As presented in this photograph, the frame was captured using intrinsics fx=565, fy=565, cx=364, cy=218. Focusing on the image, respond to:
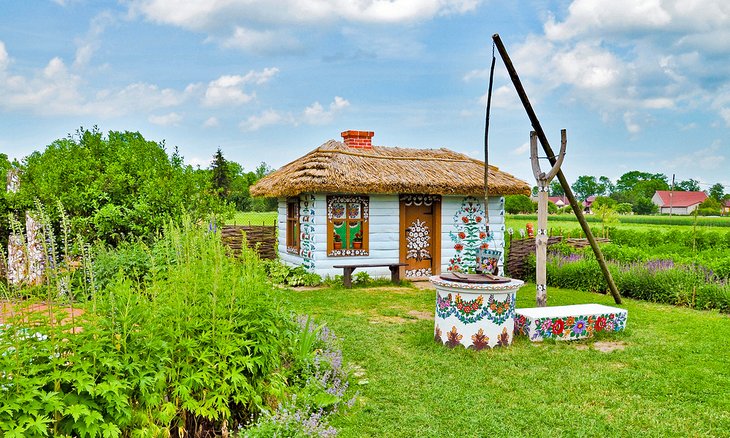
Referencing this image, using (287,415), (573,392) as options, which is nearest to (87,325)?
(287,415)

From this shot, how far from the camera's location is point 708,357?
22.0ft

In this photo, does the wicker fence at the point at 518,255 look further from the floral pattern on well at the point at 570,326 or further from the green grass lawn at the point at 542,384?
the floral pattern on well at the point at 570,326

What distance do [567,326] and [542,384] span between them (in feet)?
6.19

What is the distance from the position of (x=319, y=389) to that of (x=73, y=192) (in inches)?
222

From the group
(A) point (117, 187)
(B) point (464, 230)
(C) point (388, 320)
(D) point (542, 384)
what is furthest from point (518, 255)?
(A) point (117, 187)

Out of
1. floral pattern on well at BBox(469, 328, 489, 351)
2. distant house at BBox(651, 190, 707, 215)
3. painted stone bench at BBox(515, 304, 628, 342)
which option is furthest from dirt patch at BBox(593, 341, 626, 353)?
distant house at BBox(651, 190, 707, 215)

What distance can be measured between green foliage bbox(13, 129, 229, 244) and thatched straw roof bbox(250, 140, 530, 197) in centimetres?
331

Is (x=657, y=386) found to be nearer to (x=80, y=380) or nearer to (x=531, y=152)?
(x=531, y=152)

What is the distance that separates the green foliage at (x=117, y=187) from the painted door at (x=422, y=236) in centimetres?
547

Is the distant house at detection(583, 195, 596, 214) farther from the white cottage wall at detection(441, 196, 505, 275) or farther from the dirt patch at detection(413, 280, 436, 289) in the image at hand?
the dirt patch at detection(413, 280, 436, 289)

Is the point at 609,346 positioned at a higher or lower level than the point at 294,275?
lower

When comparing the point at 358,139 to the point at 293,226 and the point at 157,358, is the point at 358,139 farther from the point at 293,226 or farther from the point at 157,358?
the point at 157,358

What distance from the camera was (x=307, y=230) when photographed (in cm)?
1302

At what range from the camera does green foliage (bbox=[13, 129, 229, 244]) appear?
8555 millimetres
